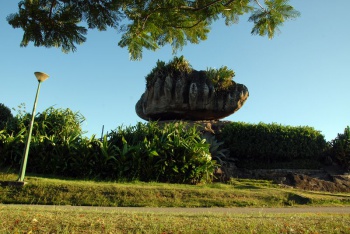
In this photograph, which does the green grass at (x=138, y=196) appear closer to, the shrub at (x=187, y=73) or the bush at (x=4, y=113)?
the bush at (x=4, y=113)

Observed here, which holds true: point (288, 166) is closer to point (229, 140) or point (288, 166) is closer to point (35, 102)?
point (229, 140)

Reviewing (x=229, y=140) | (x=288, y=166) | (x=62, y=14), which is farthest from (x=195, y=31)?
(x=288, y=166)

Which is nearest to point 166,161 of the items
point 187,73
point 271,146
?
point 271,146

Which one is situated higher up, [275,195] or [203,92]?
[203,92]

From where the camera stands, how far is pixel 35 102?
10.5 metres

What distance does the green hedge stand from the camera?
15297mm

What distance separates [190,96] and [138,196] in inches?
374

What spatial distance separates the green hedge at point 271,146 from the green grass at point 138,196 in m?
5.43

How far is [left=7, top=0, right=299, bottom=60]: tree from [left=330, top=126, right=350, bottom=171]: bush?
10.7 m

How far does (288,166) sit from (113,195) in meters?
9.33

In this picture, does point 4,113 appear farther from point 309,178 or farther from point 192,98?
point 309,178

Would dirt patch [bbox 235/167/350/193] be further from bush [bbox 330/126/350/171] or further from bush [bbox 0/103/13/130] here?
bush [bbox 0/103/13/130]

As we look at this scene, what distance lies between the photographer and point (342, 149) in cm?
1526

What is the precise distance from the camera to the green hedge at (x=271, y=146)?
15.3 meters
